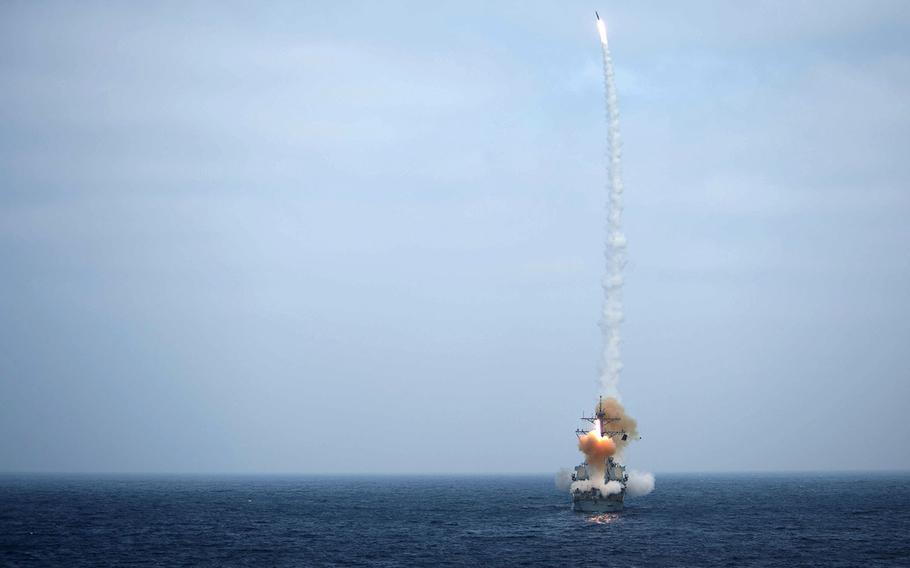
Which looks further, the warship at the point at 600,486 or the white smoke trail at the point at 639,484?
the white smoke trail at the point at 639,484

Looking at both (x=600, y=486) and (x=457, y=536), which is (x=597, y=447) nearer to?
(x=600, y=486)

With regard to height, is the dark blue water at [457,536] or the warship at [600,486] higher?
the warship at [600,486]

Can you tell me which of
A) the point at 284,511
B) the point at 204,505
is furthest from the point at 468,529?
the point at 204,505

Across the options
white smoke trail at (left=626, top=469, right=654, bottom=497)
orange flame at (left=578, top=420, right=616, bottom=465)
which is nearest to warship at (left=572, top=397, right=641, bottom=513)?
orange flame at (left=578, top=420, right=616, bottom=465)

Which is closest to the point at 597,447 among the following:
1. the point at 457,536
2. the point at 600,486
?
the point at 600,486

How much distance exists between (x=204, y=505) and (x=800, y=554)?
125 meters

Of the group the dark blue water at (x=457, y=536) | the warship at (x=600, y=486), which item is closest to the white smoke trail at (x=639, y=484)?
the dark blue water at (x=457, y=536)

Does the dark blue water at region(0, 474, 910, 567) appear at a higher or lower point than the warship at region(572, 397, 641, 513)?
lower

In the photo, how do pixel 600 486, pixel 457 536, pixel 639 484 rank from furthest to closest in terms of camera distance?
pixel 639 484 → pixel 600 486 → pixel 457 536

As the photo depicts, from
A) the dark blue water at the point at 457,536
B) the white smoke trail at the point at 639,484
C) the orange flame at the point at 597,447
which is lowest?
the dark blue water at the point at 457,536

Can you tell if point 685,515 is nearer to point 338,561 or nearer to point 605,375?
point 605,375

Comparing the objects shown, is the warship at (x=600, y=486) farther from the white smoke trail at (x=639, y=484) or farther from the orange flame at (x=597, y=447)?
the white smoke trail at (x=639, y=484)

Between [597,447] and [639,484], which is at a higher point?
[597,447]

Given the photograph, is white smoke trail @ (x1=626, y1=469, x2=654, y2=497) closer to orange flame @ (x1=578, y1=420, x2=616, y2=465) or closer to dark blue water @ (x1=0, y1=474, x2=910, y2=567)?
dark blue water @ (x1=0, y1=474, x2=910, y2=567)
